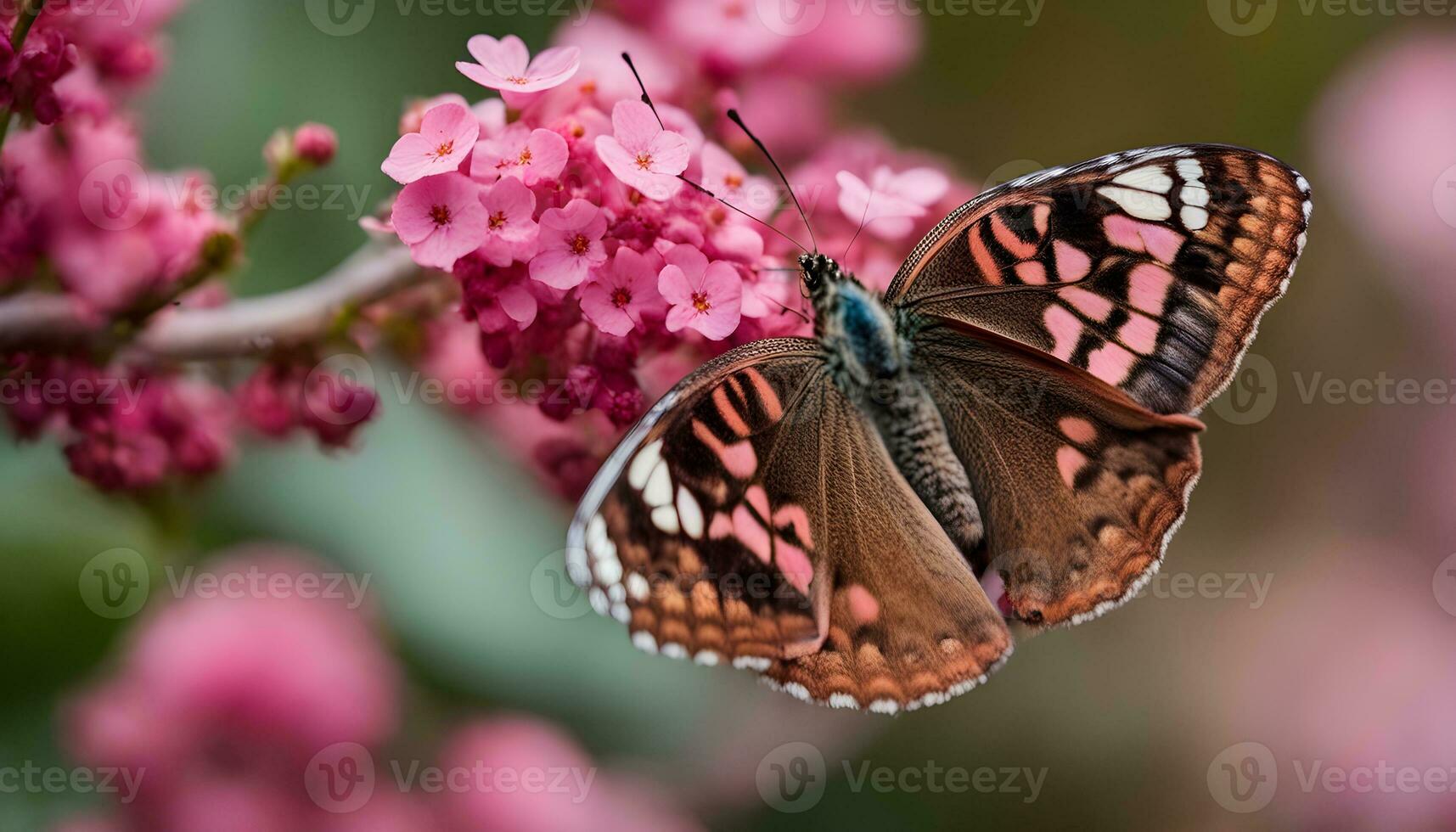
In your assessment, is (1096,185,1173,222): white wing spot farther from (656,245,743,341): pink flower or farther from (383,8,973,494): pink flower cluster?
(656,245,743,341): pink flower

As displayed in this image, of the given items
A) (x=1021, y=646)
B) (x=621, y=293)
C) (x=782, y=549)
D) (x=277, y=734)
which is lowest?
(x=1021, y=646)

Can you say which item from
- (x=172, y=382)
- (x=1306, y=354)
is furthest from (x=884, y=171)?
(x=1306, y=354)

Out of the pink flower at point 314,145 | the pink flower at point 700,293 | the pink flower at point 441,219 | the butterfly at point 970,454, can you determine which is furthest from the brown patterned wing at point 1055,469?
the pink flower at point 314,145

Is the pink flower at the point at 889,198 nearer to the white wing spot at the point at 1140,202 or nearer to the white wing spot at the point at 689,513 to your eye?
the white wing spot at the point at 1140,202

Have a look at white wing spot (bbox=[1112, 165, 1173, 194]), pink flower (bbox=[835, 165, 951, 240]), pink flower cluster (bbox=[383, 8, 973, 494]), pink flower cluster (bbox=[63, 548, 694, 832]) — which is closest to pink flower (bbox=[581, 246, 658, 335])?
pink flower cluster (bbox=[383, 8, 973, 494])

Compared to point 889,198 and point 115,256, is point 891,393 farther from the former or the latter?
point 115,256

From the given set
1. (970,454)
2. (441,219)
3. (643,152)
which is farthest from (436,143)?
(970,454)

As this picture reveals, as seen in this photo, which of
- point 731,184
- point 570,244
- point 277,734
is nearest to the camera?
point 570,244
